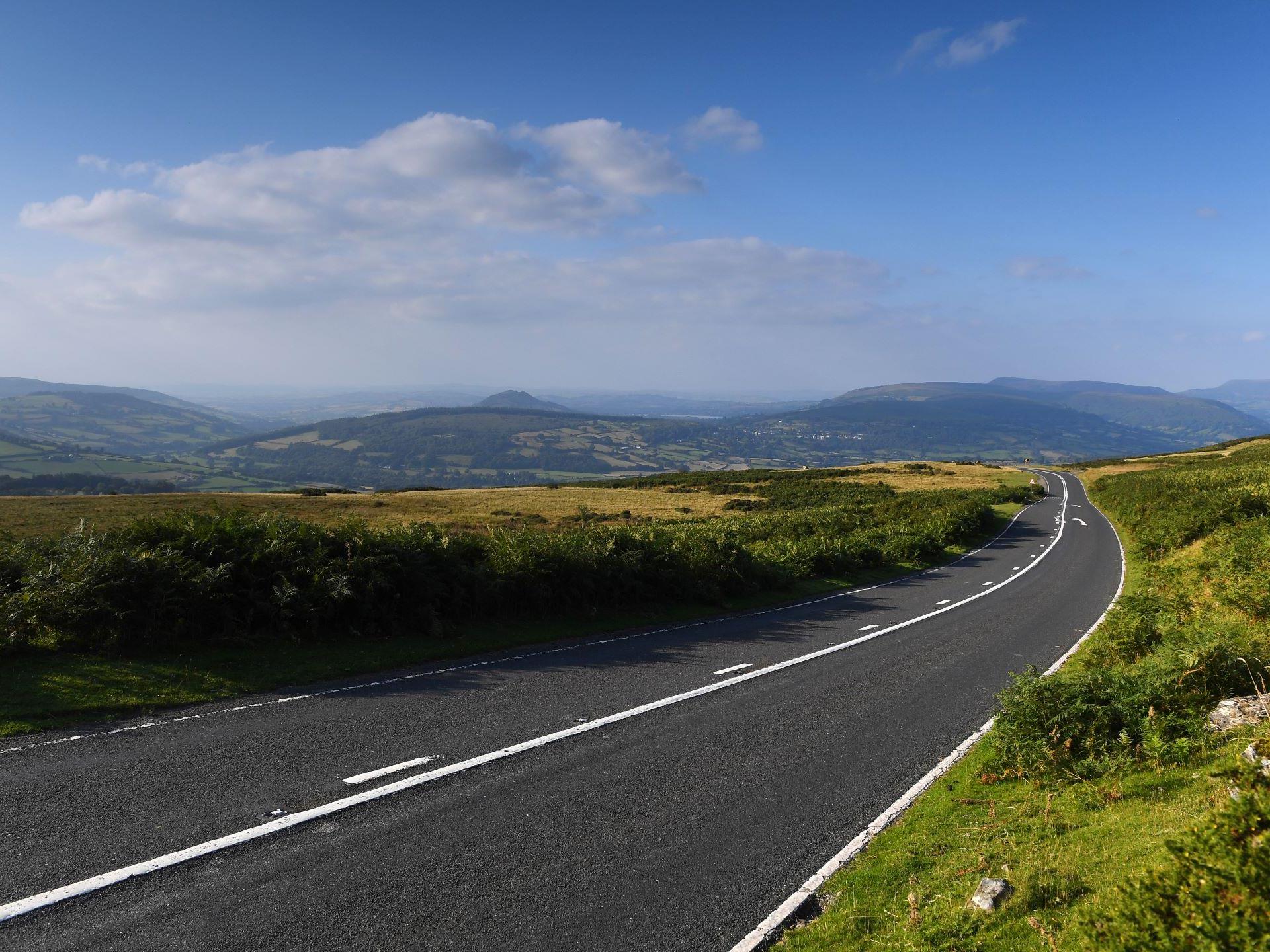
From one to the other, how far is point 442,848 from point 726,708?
5687mm

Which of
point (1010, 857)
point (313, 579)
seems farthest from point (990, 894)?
point (313, 579)

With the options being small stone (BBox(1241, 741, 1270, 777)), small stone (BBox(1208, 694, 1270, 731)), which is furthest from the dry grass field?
small stone (BBox(1241, 741, 1270, 777))

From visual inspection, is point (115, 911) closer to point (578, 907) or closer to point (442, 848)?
point (442, 848)

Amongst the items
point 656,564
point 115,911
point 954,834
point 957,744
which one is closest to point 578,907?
point 115,911

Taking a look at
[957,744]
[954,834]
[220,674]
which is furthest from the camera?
[220,674]

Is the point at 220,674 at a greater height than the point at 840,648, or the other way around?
the point at 220,674

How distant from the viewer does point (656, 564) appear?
19219 millimetres

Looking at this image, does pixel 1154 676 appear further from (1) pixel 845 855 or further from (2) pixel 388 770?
(2) pixel 388 770

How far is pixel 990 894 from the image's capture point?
214 inches

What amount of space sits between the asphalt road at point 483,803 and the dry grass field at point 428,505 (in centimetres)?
2316

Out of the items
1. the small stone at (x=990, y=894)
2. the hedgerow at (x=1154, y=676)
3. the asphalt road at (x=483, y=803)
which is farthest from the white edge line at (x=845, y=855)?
the small stone at (x=990, y=894)

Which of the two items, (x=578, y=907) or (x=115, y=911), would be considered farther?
(x=578, y=907)

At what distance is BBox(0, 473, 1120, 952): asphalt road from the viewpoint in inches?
213

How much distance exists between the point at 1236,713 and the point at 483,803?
8669 mm
